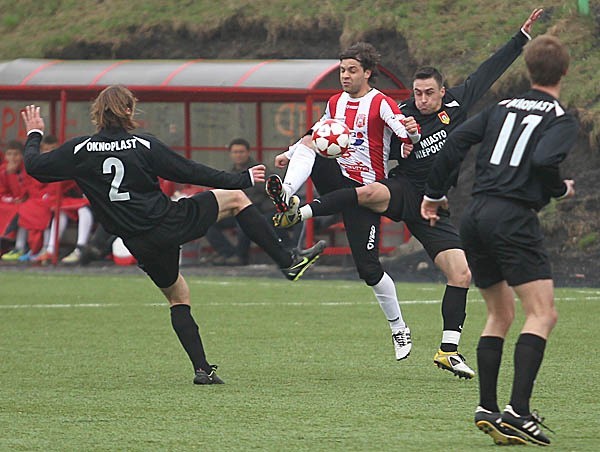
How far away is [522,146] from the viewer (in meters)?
6.49

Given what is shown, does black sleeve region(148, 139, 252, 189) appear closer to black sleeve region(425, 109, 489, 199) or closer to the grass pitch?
the grass pitch

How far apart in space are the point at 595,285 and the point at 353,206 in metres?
8.01

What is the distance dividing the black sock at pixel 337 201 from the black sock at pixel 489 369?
317 cm

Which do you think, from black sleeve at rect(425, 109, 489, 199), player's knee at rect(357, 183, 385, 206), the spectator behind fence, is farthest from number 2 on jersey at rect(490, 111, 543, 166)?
the spectator behind fence

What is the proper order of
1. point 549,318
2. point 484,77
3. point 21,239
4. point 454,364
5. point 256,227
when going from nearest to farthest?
point 549,318
point 454,364
point 256,227
point 484,77
point 21,239

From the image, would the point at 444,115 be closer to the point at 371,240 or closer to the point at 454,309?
the point at 371,240

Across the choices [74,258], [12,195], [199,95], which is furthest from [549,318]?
[12,195]

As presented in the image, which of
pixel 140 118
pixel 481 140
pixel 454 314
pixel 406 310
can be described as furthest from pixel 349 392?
pixel 140 118

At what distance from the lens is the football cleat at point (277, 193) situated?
386 inches

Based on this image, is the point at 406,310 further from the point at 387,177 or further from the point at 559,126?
the point at 559,126

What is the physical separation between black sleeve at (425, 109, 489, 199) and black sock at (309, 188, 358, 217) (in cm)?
292

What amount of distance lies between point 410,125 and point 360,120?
61cm

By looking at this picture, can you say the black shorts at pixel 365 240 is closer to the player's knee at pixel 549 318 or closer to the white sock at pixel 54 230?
the player's knee at pixel 549 318

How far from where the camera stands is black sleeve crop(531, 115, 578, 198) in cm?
638
